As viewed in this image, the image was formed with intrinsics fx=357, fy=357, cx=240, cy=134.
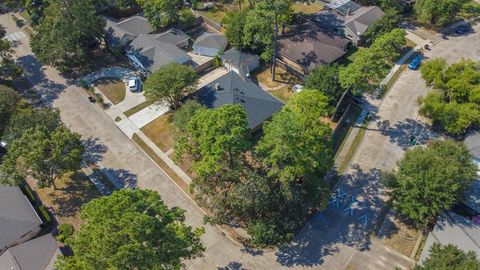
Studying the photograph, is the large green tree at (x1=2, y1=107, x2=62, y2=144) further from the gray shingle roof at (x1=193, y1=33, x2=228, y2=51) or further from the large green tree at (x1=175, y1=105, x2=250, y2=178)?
the gray shingle roof at (x1=193, y1=33, x2=228, y2=51)

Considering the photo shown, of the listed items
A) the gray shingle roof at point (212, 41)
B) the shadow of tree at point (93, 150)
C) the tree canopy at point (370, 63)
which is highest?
the tree canopy at point (370, 63)

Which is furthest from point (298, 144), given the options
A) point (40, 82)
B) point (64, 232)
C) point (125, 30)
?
point (40, 82)

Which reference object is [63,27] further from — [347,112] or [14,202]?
[347,112]

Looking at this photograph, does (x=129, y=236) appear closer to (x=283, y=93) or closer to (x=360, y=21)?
(x=283, y=93)

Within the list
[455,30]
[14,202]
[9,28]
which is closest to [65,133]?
[14,202]

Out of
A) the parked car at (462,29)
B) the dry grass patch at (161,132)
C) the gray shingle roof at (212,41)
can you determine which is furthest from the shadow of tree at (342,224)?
the parked car at (462,29)

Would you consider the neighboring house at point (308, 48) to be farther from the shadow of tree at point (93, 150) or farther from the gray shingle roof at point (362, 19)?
the shadow of tree at point (93, 150)
